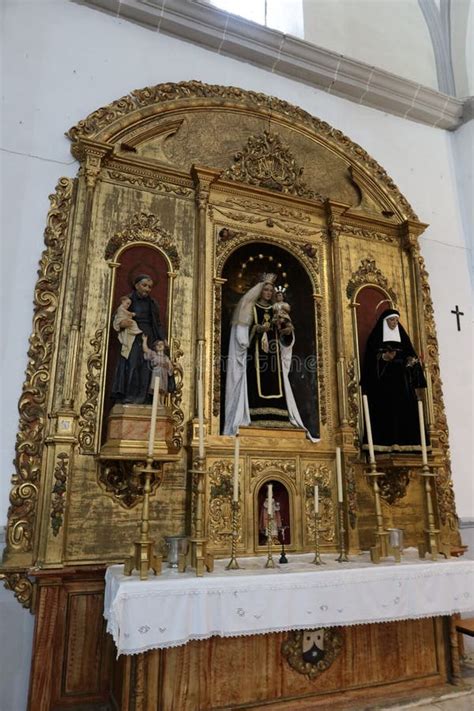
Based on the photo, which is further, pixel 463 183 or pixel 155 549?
pixel 463 183

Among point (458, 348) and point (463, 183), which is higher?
point (463, 183)

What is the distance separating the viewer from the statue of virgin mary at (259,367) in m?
4.45

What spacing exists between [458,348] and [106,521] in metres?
4.13

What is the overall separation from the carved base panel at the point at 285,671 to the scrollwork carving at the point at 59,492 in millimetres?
990

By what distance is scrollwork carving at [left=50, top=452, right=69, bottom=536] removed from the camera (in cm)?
356

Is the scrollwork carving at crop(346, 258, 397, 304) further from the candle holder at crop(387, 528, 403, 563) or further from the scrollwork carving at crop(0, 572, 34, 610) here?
the scrollwork carving at crop(0, 572, 34, 610)

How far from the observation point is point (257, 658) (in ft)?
11.1

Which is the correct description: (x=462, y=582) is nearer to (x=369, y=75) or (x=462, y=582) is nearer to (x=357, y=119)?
(x=357, y=119)

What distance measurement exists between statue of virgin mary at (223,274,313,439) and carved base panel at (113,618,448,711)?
161 centimetres

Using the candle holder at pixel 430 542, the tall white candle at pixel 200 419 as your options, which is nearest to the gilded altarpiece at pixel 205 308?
the tall white candle at pixel 200 419

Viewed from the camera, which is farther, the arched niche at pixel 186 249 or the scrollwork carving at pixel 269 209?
the scrollwork carving at pixel 269 209

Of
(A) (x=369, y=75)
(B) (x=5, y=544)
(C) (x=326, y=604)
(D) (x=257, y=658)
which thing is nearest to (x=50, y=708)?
(B) (x=5, y=544)

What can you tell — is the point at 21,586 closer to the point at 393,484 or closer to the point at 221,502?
the point at 221,502

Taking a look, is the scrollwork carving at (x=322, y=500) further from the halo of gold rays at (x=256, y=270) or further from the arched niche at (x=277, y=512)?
the halo of gold rays at (x=256, y=270)
